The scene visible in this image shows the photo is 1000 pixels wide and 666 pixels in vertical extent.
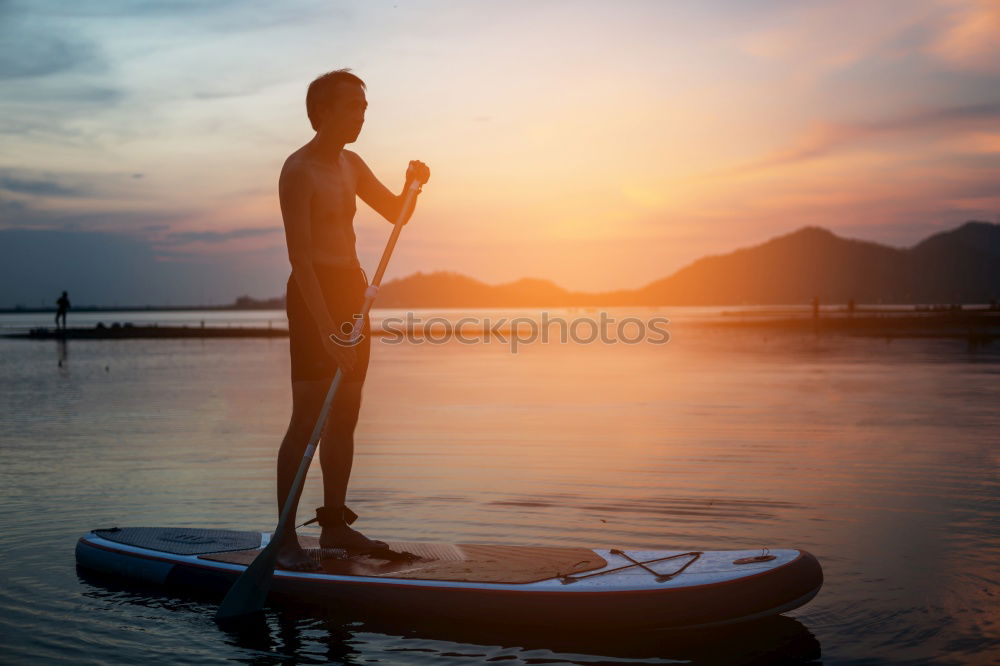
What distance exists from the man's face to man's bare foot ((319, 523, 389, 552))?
2.43 meters

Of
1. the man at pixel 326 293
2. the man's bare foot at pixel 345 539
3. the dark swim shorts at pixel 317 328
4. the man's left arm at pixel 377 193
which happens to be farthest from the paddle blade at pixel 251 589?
the man's left arm at pixel 377 193

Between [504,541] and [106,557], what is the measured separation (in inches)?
102

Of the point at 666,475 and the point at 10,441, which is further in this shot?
the point at 10,441

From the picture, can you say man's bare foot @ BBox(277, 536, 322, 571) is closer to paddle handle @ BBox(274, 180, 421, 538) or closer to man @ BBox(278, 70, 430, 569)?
man @ BBox(278, 70, 430, 569)

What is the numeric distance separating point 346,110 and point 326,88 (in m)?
0.19

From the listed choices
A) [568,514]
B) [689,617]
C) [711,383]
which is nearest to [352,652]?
[689,617]

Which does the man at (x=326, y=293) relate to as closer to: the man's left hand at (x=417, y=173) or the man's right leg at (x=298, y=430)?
the man's right leg at (x=298, y=430)

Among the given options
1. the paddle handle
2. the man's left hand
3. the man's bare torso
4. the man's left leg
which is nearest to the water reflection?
the paddle handle

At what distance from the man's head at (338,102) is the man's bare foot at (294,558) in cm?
246

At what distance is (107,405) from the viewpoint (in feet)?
54.0

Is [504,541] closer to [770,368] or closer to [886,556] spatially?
[886,556]

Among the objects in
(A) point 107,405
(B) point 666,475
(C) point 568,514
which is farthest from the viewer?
(A) point 107,405

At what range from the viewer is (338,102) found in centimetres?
553

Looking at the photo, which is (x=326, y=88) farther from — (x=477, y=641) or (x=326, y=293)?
(x=477, y=641)
